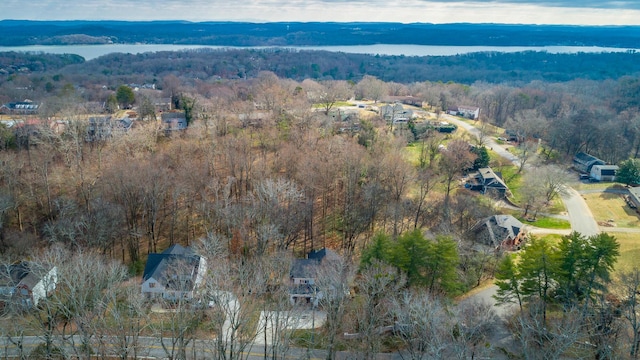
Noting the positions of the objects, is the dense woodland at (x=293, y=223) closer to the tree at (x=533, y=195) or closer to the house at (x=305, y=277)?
the tree at (x=533, y=195)

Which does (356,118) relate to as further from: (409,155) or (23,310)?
(23,310)

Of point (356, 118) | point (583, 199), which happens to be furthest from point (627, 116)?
point (356, 118)

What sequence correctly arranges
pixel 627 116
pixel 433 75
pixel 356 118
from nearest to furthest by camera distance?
1. pixel 356 118
2. pixel 627 116
3. pixel 433 75

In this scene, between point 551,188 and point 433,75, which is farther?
point 433,75

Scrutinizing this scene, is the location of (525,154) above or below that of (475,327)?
above

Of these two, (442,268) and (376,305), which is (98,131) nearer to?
(376,305)

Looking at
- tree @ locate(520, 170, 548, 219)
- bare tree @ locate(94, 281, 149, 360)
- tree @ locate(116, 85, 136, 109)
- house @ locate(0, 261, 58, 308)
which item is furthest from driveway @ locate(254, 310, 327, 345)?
tree @ locate(116, 85, 136, 109)

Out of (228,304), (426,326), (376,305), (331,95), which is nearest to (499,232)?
(376,305)
